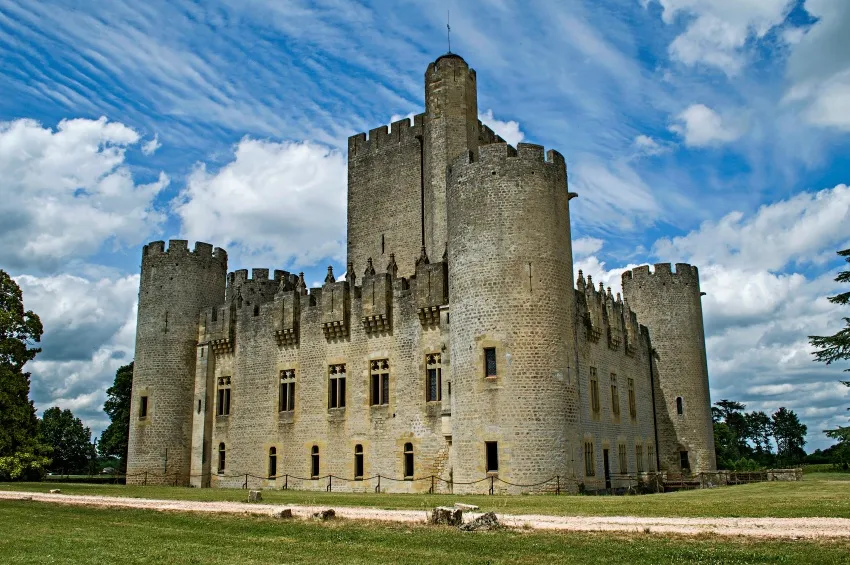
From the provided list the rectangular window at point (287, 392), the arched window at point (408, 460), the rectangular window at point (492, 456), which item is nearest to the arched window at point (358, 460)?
the arched window at point (408, 460)

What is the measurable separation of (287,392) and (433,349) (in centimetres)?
865

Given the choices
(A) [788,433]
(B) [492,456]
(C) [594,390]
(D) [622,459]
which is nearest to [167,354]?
(B) [492,456]

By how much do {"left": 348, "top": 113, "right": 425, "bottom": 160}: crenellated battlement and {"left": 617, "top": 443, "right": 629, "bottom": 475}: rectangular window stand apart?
17660mm

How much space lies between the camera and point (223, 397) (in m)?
38.5

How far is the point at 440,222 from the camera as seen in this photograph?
3559cm

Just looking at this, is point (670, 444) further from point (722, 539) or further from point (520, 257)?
point (722, 539)

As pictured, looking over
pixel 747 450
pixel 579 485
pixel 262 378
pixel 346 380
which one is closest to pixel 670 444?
pixel 579 485

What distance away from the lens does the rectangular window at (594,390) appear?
3247 cm

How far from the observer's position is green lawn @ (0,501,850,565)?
1144 centimetres

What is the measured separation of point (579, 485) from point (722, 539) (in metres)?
14.9

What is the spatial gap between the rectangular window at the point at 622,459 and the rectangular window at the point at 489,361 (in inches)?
425

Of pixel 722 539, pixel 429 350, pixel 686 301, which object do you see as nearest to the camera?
pixel 722 539

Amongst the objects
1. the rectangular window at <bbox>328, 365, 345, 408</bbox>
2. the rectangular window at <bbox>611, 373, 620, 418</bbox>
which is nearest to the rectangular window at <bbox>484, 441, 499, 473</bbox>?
the rectangular window at <bbox>328, 365, 345, 408</bbox>

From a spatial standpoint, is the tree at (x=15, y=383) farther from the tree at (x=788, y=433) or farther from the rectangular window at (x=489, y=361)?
the tree at (x=788, y=433)
